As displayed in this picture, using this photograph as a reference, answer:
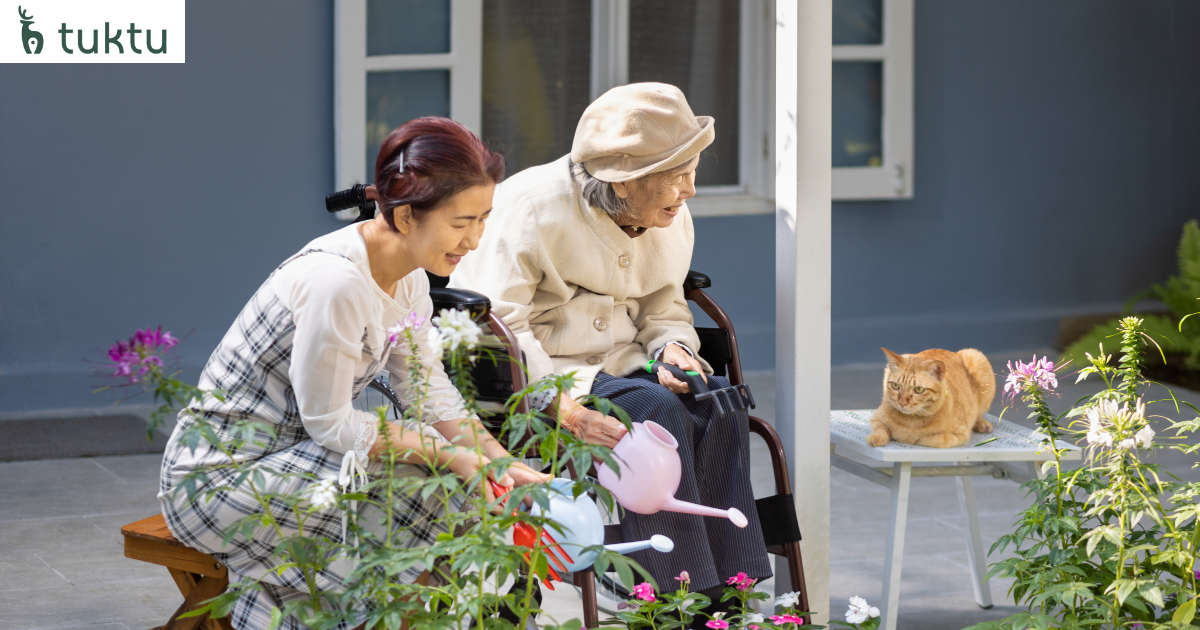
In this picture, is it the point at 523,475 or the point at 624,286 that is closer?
the point at 523,475

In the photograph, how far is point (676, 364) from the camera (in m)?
2.41

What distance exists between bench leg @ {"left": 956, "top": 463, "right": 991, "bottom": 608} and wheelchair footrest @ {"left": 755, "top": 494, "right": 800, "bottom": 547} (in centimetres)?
64

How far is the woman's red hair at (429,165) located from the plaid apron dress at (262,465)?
14 centimetres

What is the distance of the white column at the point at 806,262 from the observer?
2.33 meters

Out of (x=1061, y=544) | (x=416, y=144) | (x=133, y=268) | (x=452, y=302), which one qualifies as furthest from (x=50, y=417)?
(x=1061, y=544)

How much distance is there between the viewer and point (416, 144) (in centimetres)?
186

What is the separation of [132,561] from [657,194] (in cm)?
167

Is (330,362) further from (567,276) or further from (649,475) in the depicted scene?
(567,276)

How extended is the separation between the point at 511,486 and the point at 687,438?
1.69 feet

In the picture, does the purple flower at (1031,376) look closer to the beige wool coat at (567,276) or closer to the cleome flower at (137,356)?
the beige wool coat at (567,276)

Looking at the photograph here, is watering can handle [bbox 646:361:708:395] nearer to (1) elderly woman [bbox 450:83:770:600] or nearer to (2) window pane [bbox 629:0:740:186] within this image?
(1) elderly woman [bbox 450:83:770:600]

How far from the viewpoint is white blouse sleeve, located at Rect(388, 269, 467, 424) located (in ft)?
6.70

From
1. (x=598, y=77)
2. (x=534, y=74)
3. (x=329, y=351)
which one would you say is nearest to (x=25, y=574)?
(x=329, y=351)

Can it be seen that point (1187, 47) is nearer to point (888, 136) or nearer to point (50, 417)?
point (888, 136)
